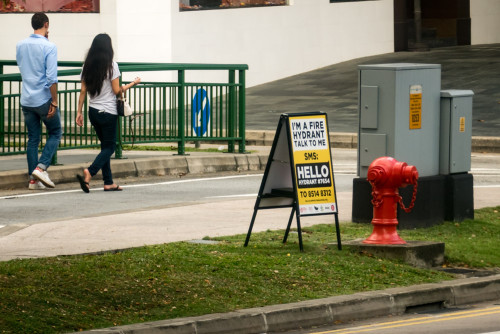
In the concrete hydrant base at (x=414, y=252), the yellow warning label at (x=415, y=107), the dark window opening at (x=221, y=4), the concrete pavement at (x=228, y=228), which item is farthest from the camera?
the dark window opening at (x=221, y=4)

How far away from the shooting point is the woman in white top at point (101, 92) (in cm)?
1413

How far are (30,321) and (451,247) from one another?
431 cm

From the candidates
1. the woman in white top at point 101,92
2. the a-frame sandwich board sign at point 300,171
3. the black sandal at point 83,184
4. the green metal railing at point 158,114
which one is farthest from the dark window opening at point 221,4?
the a-frame sandwich board sign at point 300,171

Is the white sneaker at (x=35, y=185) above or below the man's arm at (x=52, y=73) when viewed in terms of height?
below

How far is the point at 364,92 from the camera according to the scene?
1143 cm

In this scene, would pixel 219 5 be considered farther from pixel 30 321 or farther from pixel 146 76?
pixel 30 321

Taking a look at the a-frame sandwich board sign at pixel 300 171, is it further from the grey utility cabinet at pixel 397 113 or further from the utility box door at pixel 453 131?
the utility box door at pixel 453 131

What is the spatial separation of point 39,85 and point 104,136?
3.18ft

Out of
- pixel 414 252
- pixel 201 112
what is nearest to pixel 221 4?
pixel 201 112

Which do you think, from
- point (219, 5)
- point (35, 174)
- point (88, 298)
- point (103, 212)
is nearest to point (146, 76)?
point (219, 5)

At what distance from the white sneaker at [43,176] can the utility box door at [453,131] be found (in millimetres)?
4949

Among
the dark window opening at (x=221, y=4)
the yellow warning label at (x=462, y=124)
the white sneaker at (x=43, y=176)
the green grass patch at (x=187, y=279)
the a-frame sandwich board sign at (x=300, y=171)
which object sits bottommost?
the green grass patch at (x=187, y=279)

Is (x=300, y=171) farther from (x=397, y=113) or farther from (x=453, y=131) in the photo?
(x=453, y=131)

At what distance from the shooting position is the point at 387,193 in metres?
10.2
